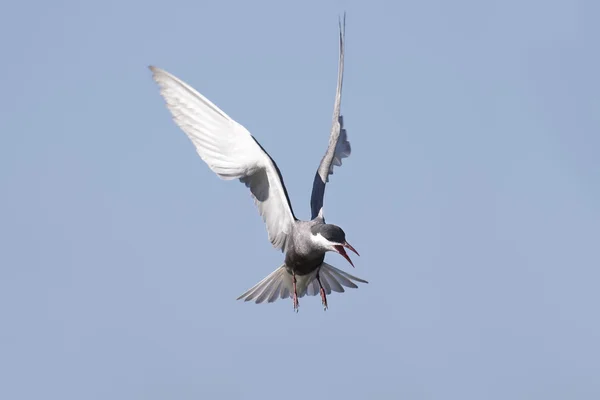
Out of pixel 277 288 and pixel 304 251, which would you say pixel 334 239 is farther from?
pixel 277 288

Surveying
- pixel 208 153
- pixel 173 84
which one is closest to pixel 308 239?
pixel 208 153

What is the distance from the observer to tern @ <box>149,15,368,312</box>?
14586 mm

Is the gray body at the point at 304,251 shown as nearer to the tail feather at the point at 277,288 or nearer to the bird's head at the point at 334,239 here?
the bird's head at the point at 334,239

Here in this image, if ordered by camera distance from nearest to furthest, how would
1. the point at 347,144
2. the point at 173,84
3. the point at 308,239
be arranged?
1. the point at 173,84
2. the point at 308,239
3. the point at 347,144

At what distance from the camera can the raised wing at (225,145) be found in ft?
47.4

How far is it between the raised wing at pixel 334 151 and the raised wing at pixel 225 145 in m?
0.93

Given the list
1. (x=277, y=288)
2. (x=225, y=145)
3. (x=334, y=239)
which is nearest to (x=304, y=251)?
(x=334, y=239)

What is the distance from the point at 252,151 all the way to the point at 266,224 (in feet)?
4.52

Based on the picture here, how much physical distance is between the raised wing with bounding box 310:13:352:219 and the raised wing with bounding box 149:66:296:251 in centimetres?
93

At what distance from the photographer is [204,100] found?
47.3ft

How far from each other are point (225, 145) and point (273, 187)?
98cm

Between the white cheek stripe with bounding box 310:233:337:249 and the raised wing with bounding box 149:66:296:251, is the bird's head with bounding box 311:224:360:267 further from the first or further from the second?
the raised wing with bounding box 149:66:296:251

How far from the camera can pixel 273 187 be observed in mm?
15445

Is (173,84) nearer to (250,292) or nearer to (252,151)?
(252,151)
